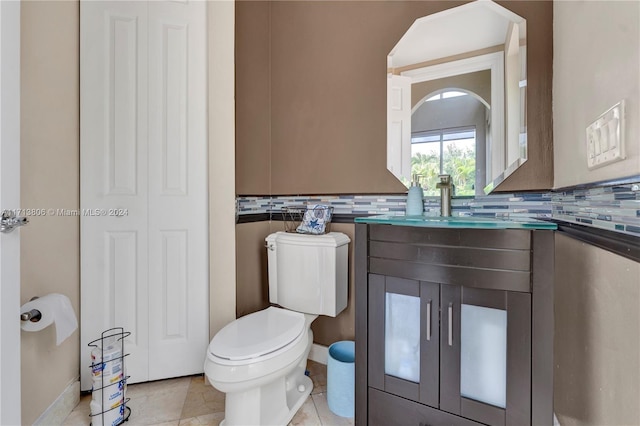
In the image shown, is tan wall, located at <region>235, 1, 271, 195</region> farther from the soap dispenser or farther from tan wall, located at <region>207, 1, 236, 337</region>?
the soap dispenser

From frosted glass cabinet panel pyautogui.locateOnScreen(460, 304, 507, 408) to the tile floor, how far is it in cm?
68

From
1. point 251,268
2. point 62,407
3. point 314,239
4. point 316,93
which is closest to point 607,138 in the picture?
point 314,239

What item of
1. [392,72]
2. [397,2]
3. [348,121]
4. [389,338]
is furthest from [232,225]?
[397,2]

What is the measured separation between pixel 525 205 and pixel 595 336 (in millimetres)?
628

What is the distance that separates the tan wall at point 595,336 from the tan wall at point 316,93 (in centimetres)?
87

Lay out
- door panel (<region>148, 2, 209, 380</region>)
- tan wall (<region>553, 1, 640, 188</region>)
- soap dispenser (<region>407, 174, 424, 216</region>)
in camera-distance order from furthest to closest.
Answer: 1. door panel (<region>148, 2, 209, 380</region>)
2. soap dispenser (<region>407, 174, 424, 216</region>)
3. tan wall (<region>553, 1, 640, 188</region>)

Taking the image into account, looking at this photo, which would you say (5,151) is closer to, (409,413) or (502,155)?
(409,413)

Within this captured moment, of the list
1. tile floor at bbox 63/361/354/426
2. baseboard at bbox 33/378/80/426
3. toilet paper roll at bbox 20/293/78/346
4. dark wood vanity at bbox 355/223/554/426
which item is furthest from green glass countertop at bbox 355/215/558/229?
baseboard at bbox 33/378/80/426

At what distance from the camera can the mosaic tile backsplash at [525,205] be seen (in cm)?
78

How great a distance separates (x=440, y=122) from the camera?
158cm

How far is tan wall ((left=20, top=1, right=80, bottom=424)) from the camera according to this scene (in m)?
1.25

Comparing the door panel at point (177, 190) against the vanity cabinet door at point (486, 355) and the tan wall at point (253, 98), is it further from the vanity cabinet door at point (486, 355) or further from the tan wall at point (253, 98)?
the vanity cabinet door at point (486, 355)

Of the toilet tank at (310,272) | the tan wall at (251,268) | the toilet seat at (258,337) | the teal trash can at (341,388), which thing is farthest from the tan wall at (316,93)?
the teal trash can at (341,388)

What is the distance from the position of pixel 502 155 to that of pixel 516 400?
100 centimetres
